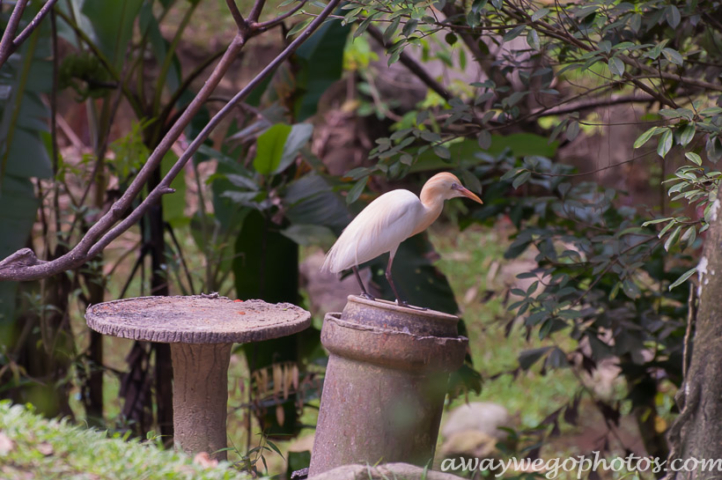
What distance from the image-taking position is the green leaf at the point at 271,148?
127 inches

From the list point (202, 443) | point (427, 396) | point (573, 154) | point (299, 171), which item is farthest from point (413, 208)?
point (573, 154)

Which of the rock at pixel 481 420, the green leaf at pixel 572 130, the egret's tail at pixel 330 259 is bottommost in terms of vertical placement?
the rock at pixel 481 420

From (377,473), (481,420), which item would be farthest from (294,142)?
(481,420)

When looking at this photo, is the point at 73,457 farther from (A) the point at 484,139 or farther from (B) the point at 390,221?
(A) the point at 484,139

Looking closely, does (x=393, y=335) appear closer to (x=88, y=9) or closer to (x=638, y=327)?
(x=638, y=327)

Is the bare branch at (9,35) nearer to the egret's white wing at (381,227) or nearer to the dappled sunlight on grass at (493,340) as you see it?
the egret's white wing at (381,227)

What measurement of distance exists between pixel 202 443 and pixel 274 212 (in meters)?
1.53

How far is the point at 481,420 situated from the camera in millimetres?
5605

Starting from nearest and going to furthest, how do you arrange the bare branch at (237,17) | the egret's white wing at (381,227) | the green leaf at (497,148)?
the bare branch at (237,17) → the egret's white wing at (381,227) → the green leaf at (497,148)

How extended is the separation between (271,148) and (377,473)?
1913mm

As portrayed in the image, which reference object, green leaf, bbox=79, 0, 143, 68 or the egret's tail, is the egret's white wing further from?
green leaf, bbox=79, 0, 143, 68

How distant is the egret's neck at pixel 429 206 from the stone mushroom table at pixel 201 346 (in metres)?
0.47

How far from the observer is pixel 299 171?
375cm

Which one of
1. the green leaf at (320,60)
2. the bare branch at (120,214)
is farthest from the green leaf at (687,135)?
the green leaf at (320,60)
